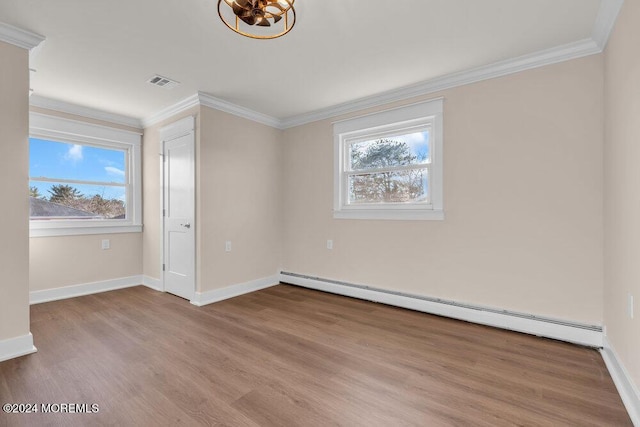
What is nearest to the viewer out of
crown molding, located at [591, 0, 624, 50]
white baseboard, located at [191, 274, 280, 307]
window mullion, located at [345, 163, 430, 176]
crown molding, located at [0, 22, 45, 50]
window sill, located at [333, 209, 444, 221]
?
crown molding, located at [591, 0, 624, 50]

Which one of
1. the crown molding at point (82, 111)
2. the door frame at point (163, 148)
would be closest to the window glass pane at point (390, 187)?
the door frame at point (163, 148)

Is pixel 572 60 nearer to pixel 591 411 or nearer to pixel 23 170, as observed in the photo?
pixel 591 411

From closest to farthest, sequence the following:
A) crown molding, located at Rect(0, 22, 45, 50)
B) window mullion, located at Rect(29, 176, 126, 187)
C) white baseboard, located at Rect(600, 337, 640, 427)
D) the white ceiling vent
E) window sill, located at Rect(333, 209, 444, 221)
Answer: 1. white baseboard, located at Rect(600, 337, 640, 427)
2. crown molding, located at Rect(0, 22, 45, 50)
3. the white ceiling vent
4. window sill, located at Rect(333, 209, 444, 221)
5. window mullion, located at Rect(29, 176, 126, 187)

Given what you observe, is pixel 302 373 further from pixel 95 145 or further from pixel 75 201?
pixel 95 145

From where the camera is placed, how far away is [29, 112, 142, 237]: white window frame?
11.8 ft

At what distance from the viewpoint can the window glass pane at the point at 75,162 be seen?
363 centimetres

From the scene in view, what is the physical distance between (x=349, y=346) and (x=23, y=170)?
113 inches

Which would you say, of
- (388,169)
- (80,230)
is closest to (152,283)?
(80,230)

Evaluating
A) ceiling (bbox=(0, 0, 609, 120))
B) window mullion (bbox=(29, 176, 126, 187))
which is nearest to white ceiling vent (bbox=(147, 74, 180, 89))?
ceiling (bbox=(0, 0, 609, 120))

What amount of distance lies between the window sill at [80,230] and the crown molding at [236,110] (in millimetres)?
2189

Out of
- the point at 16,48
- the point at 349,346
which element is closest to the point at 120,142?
the point at 16,48

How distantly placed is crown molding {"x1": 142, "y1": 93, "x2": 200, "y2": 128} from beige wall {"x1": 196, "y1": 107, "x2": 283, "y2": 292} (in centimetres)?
17

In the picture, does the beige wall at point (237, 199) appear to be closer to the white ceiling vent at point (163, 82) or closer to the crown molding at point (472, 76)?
the white ceiling vent at point (163, 82)

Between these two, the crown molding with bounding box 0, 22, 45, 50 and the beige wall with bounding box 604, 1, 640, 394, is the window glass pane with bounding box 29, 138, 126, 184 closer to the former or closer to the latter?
the crown molding with bounding box 0, 22, 45, 50
